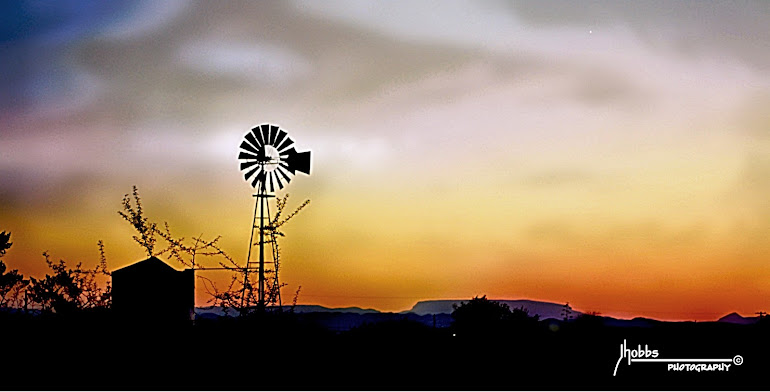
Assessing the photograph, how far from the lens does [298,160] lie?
24453mm

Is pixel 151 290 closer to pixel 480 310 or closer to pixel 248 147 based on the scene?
pixel 248 147

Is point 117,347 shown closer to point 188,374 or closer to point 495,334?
point 188,374

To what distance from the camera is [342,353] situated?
1888cm

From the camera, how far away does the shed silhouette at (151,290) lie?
22375mm

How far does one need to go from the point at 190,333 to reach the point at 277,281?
2.32 metres

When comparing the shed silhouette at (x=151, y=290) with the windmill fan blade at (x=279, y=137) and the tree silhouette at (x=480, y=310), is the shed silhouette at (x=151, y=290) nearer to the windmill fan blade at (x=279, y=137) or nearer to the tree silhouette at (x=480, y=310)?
the windmill fan blade at (x=279, y=137)

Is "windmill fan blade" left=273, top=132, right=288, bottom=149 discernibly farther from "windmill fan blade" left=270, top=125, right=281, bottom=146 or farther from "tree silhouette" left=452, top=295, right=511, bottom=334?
"tree silhouette" left=452, top=295, right=511, bottom=334

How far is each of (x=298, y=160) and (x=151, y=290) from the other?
489 centimetres

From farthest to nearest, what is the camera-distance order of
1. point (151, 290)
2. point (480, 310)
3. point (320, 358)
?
1. point (480, 310)
2. point (151, 290)
3. point (320, 358)

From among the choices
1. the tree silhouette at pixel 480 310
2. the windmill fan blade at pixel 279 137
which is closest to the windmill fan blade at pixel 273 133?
the windmill fan blade at pixel 279 137

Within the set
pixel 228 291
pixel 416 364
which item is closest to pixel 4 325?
pixel 228 291

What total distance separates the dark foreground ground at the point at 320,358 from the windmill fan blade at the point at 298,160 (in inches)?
182

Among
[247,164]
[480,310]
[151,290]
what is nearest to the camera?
[151,290]

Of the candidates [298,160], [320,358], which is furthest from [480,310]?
[320,358]
